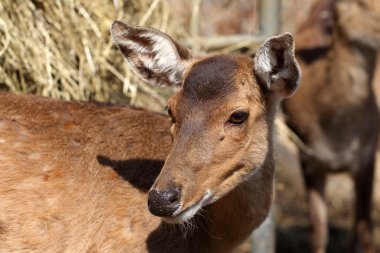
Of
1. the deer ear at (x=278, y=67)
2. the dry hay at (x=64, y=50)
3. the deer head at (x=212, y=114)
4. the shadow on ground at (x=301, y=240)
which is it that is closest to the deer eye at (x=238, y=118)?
the deer head at (x=212, y=114)

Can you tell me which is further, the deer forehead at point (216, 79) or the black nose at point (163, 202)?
the deer forehead at point (216, 79)

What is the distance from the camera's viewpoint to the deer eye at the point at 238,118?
16.3ft

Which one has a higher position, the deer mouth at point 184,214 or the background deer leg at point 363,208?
the deer mouth at point 184,214

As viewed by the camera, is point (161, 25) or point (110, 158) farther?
point (161, 25)

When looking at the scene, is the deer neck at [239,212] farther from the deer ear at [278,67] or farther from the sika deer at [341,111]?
the sika deer at [341,111]

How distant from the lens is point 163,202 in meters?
4.51

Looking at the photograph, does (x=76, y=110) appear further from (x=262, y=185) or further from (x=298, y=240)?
(x=298, y=240)

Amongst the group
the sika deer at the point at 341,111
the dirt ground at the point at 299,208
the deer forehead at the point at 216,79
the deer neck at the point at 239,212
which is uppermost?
the deer forehead at the point at 216,79

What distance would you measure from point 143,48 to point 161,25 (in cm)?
228

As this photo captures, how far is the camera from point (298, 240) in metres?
10.3

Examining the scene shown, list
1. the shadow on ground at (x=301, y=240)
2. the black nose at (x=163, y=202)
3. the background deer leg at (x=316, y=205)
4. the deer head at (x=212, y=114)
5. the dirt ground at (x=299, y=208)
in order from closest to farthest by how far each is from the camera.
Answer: the black nose at (x=163, y=202)
the deer head at (x=212, y=114)
the background deer leg at (x=316, y=205)
the shadow on ground at (x=301, y=240)
the dirt ground at (x=299, y=208)

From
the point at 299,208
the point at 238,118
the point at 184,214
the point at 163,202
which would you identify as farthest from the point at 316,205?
the point at 163,202

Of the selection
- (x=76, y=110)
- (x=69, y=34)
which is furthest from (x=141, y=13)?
(x=76, y=110)

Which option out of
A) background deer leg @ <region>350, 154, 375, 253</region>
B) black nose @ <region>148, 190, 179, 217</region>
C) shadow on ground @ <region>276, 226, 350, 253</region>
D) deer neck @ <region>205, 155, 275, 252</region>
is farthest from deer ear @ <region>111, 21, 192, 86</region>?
→ shadow on ground @ <region>276, 226, 350, 253</region>
